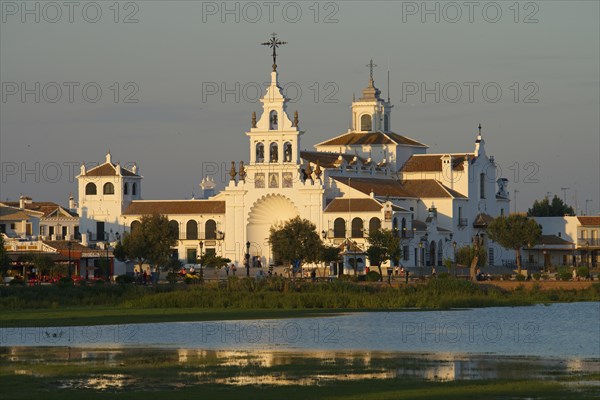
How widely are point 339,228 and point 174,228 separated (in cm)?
1246

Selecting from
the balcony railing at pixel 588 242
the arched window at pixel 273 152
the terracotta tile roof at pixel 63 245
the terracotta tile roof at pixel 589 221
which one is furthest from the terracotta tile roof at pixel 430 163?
the terracotta tile roof at pixel 63 245

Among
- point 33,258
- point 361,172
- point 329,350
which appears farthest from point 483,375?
point 361,172

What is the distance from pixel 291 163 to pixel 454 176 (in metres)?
15.9

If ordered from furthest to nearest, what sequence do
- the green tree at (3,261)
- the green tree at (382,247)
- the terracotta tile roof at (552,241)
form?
1. the terracotta tile roof at (552,241)
2. the green tree at (382,247)
3. the green tree at (3,261)

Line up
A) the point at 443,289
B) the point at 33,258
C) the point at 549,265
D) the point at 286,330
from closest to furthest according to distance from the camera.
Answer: the point at 286,330, the point at 443,289, the point at 33,258, the point at 549,265

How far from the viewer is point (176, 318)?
59.8m

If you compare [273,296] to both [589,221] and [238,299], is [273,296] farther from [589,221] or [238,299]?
[589,221]

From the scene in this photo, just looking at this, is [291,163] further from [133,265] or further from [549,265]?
[549,265]

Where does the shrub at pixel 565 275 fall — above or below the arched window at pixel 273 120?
below

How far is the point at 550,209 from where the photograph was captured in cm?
15138

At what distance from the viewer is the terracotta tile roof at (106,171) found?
126312 mm

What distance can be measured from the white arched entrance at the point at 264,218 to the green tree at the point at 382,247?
1249cm

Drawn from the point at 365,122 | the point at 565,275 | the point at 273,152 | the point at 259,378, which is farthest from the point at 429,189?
the point at 259,378

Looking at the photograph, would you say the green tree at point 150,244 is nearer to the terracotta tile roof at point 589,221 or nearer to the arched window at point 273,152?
the arched window at point 273,152
